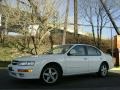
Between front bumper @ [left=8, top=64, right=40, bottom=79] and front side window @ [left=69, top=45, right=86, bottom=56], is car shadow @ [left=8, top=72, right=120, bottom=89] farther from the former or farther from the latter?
front side window @ [left=69, top=45, right=86, bottom=56]

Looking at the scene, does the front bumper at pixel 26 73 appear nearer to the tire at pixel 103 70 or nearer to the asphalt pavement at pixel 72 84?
the asphalt pavement at pixel 72 84

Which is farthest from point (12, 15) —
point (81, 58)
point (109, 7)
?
point (81, 58)

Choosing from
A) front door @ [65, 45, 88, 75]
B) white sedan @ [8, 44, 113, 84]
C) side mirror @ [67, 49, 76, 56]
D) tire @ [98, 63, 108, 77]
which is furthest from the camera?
tire @ [98, 63, 108, 77]

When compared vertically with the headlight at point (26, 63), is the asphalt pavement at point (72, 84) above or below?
below

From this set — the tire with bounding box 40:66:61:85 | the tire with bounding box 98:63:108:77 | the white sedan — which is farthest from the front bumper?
the tire with bounding box 98:63:108:77

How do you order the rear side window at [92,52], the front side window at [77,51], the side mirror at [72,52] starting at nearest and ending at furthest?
the side mirror at [72,52], the front side window at [77,51], the rear side window at [92,52]

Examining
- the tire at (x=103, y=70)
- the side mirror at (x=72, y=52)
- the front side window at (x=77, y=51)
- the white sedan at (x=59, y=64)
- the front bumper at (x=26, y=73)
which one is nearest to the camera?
the front bumper at (x=26, y=73)

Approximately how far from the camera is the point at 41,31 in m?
25.2

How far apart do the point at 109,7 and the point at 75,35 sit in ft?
16.2

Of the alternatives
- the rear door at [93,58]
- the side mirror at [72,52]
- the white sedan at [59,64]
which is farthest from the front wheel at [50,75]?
the rear door at [93,58]

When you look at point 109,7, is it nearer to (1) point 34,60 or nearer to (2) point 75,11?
(2) point 75,11

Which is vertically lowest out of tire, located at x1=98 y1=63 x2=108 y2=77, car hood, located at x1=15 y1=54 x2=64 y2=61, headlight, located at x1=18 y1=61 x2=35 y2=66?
tire, located at x1=98 y1=63 x2=108 y2=77

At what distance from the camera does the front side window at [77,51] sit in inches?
500

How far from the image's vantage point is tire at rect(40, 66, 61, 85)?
457 inches
